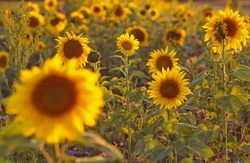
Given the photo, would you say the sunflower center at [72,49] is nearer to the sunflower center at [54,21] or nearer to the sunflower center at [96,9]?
the sunflower center at [54,21]

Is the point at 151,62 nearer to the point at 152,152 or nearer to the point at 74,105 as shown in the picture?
the point at 152,152

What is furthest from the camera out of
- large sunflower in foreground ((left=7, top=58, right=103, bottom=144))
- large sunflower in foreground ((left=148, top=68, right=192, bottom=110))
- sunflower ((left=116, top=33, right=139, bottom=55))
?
sunflower ((left=116, top=33, right=139, bottom=55))

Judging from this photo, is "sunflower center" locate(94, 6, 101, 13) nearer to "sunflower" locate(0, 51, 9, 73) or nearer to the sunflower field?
the sunflower field

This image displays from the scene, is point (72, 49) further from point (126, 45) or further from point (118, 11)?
point (118, 11)

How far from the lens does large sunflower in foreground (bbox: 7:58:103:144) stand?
2.09 metres

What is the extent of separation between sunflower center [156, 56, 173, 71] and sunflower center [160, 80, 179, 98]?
524 millimetres

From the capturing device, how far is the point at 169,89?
12.2ft

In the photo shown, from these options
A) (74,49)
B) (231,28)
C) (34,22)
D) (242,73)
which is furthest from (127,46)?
(34,22)

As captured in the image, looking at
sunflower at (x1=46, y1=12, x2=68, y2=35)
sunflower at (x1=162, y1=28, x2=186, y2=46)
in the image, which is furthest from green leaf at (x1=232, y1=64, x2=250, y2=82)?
sunflower at (x1=46, y1=12, x2=68, y2=35)

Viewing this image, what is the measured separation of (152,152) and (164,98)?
1.27ft

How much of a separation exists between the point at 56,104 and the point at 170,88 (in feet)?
5.54

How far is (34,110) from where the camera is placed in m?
2.10

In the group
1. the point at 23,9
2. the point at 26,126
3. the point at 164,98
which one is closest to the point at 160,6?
the point at 23,9

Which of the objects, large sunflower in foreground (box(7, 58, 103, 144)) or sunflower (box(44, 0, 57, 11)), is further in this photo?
sunflower (box(44, 0, 57, 11))
